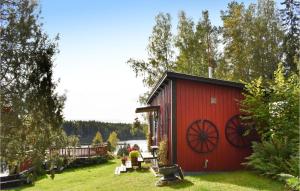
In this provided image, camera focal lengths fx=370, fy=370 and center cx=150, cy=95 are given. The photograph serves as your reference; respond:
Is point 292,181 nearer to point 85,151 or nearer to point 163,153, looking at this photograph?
point 163,153

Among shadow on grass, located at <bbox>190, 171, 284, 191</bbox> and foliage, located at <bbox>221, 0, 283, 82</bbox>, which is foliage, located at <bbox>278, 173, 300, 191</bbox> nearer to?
shadow on grass, located at <bbox>190, 171, 284, 191</bbox>

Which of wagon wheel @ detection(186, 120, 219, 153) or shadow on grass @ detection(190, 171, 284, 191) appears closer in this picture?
shadow on grass @ detection(190, 171, 284, 191)

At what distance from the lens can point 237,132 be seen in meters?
18.1

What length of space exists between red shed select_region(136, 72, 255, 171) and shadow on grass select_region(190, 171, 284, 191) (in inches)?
43.0

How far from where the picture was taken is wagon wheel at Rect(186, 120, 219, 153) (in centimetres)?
1747

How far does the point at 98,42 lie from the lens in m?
17.6

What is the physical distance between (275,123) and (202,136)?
133 inches

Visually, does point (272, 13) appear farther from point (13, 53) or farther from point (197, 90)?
point (13, 53)

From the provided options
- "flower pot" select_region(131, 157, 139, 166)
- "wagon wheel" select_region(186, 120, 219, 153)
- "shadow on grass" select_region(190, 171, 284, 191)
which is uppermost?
"wagon wheel" select_region(186, 120, 219, 153)

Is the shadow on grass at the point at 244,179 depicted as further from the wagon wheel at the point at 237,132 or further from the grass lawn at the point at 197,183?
the wagon wheel at the point at 237,132

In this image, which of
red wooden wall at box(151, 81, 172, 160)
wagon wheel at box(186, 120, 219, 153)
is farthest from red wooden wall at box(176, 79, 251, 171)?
red wooden wall at box(151, 81, 172, 160)

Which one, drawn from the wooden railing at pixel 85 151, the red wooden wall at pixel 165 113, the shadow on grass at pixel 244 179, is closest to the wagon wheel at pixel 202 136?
the red wooden wall at pixel 165 113

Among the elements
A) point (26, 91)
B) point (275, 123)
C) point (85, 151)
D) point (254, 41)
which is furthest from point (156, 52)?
point (26, 91)

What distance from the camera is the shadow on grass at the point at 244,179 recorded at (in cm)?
1365
